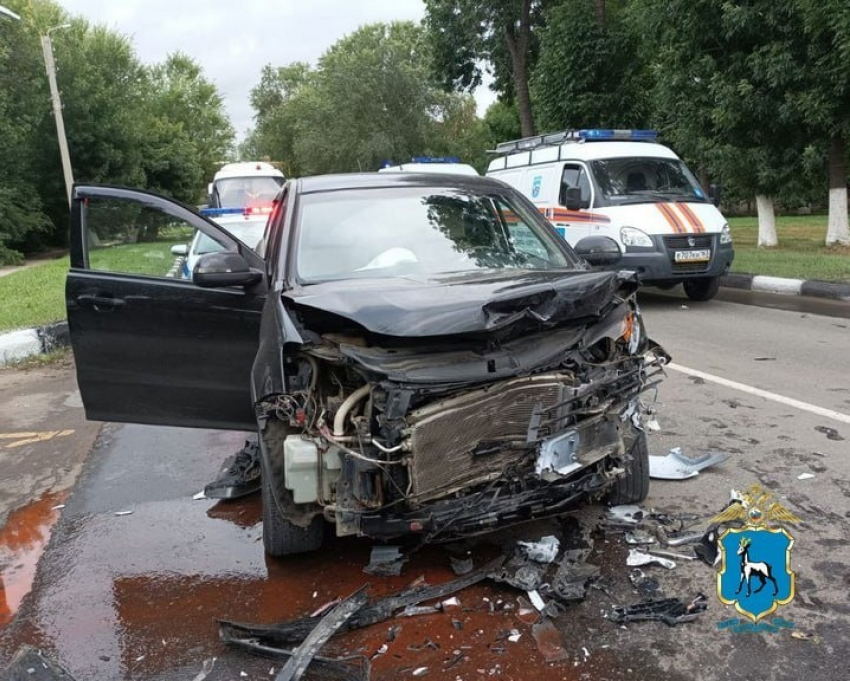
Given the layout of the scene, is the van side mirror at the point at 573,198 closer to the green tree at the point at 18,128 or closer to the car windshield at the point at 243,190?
the car windshield at the point at 243,190

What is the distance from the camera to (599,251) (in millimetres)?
4531

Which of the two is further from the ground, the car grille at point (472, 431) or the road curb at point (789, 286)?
the car grille at point (472, 431)

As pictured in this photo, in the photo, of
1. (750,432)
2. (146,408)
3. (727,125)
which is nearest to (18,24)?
A: (727,125)

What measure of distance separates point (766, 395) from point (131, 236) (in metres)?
4.70

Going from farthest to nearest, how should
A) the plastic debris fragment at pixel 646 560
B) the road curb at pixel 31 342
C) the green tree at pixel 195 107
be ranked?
the green tree at pixel 195 107, the road curb at pixel 31 342, the plastic debris fragment at pixel 646 560

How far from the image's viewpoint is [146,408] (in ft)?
15.1

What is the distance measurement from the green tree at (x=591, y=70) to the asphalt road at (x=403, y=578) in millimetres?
16429

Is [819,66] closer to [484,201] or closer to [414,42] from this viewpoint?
[484,201]

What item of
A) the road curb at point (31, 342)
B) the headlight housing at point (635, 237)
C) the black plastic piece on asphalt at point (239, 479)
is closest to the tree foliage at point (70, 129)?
the road curb at point (31, 342)

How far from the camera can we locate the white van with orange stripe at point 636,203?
1002 centimetres

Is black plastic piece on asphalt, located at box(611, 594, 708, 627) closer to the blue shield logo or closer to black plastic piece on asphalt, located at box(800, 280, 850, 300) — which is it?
the blue shield logo

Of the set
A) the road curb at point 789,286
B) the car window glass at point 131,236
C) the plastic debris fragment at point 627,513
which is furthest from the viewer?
the road curb at point 789,286

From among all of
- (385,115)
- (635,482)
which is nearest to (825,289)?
(635,482)

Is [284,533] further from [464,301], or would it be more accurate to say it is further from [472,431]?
[464,301]
